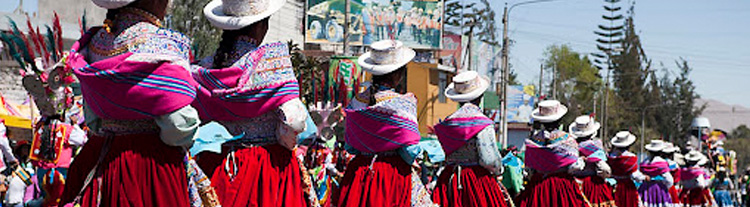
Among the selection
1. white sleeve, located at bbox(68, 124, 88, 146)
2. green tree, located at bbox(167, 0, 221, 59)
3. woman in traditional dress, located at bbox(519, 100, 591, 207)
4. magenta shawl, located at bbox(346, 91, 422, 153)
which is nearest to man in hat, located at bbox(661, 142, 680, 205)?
woman in traditional dress, located at bbox(519, 100, 591, 207)

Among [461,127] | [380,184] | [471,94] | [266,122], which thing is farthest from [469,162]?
[266,122]

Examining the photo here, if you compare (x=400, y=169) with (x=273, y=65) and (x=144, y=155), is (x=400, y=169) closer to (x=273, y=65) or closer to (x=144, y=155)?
(x=273, y=65)

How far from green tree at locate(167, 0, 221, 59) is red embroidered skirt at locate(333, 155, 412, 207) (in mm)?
20816

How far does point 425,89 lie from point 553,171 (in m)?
27.9

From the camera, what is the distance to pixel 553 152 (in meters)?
11.3

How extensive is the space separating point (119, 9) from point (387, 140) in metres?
3.64

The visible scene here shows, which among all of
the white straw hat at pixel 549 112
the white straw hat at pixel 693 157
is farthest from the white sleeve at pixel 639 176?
the white straw hat at pixel 549 112

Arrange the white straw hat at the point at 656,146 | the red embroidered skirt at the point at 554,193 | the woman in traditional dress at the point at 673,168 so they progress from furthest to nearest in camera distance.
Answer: the white straw hat at the point at 656,146
the woman in traditional dress at the point at 673,168
the red embroidered skirt at the point at 554,193

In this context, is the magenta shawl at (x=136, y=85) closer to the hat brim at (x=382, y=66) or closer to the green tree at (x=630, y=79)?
the hat brim at (x=382, y=66)

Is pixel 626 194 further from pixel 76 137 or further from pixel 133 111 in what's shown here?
pixel 133 111

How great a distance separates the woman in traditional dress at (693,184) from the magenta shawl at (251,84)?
16.4 m

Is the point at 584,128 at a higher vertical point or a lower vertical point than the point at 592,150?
higher

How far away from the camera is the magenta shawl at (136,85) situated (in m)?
4.70

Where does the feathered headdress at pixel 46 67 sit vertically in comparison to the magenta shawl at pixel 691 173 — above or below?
above
